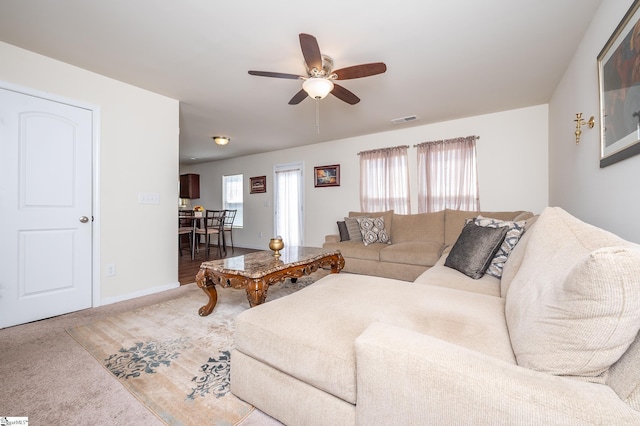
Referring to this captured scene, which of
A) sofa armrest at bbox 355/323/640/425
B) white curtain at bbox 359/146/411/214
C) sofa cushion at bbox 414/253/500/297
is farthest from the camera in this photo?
white curtain at bbox 359/146/411/214

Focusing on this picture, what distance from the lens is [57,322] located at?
2283 millimetres

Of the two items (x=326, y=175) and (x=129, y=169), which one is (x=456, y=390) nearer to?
(x=129, y=169)

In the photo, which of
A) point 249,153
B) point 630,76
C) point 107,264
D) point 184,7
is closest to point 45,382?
point 107,264

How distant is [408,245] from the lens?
3578 millimetres

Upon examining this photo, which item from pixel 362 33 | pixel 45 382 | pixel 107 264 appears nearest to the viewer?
pixel 45 382

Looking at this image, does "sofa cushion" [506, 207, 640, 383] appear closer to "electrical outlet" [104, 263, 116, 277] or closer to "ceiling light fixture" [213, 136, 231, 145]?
"electrical outlet" [104, 263, 116, 277]

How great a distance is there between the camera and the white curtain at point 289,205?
5.84 m

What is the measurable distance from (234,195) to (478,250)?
6.02m

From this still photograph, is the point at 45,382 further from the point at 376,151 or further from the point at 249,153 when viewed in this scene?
the point at 249,153

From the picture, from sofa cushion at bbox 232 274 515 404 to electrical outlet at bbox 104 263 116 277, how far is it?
231cm

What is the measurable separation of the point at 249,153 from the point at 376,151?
10.3 feet

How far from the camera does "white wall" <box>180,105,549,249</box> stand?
12.0 feet

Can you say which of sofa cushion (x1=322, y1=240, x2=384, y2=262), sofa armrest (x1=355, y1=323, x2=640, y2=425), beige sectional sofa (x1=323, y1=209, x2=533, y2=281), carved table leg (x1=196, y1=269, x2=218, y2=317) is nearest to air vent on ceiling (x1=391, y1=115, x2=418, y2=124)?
beige sectional sofa (x1=323, y1=209, x2=533, y2=281)

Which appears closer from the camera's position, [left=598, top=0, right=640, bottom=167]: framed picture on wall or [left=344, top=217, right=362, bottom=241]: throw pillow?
[left=598, top=0, right=640, bottom=167]: framed picture on wall
